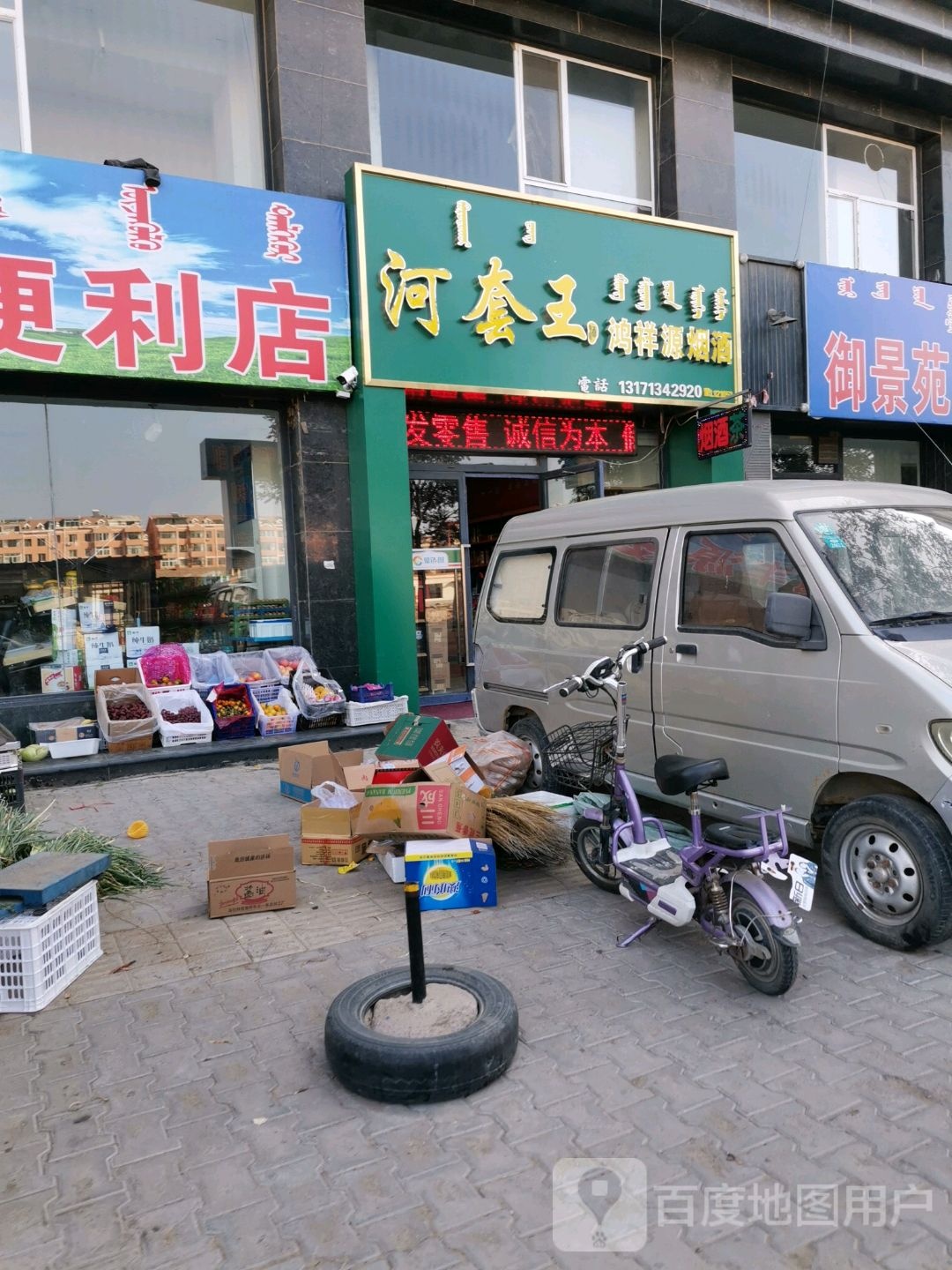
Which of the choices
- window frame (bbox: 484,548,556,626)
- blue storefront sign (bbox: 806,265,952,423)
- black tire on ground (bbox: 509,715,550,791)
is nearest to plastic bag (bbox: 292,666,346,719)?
window frame (bbox: 484,548,556,626)

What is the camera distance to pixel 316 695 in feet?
29.5

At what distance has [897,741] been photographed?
3916mm

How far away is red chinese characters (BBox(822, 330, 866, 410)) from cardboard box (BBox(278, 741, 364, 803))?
907 cm

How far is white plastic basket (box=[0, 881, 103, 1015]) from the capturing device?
143 inches

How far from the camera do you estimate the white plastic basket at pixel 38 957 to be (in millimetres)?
3643

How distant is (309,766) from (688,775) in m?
3.65

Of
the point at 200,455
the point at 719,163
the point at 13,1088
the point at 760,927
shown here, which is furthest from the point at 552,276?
the point at 13,1088

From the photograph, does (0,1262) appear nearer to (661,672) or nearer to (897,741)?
(897,741)

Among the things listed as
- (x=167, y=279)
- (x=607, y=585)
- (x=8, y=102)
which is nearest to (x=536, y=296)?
(x=167, y=279)

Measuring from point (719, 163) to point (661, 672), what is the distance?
9277mm

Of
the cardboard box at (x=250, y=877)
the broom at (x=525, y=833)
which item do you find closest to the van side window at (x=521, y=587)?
the broom at (x=525, y=833)

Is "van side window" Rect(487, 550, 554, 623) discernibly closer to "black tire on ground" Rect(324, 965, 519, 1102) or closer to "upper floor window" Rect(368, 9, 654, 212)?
"black tire on ground" Rect(324, 965, 519, 1102)

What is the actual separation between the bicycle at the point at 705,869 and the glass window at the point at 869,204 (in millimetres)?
11610

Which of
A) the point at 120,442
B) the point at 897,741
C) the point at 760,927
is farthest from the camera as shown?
the point at 120,442
